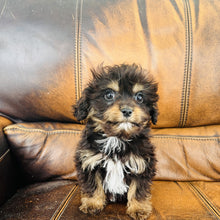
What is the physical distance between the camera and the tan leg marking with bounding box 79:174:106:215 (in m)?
1.92

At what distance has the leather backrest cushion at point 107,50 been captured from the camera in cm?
246

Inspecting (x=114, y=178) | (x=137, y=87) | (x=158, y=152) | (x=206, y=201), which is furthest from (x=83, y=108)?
(x=206, y=201)

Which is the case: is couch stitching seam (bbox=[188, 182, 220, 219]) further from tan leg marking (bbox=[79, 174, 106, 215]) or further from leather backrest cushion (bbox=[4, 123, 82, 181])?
leather backrest cushion (bbox=[4, 123, 82, 181])

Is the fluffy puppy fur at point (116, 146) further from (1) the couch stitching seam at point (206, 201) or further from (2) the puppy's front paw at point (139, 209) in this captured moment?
(1) the couch stitching seam at point (206, 201)

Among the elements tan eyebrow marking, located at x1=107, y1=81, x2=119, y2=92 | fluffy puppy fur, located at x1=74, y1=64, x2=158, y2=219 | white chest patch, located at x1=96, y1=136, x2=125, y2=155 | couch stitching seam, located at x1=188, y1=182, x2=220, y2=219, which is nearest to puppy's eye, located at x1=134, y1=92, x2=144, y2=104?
fluffy puppy fur, located at x1=74, y1=64, x2=158, y2=219

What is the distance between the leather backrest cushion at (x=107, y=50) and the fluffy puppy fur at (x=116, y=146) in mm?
488

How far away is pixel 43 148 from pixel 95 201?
0.88 m

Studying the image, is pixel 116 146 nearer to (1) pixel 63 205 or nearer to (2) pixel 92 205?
(2) pixel 92 205

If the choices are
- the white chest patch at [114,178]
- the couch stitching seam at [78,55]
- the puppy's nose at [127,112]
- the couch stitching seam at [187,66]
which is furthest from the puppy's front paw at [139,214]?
the couch stitching seam at [78,55]

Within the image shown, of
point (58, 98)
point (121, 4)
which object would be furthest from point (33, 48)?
point (121, 4)

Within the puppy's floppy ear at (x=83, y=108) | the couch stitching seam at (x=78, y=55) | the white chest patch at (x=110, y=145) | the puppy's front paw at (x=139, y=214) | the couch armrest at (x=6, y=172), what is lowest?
the puppy's front paw at (x=139, y=214)

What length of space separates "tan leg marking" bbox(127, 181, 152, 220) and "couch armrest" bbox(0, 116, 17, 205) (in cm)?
116

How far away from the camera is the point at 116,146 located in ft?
6.63

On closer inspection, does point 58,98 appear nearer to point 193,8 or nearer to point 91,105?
point 91,105
